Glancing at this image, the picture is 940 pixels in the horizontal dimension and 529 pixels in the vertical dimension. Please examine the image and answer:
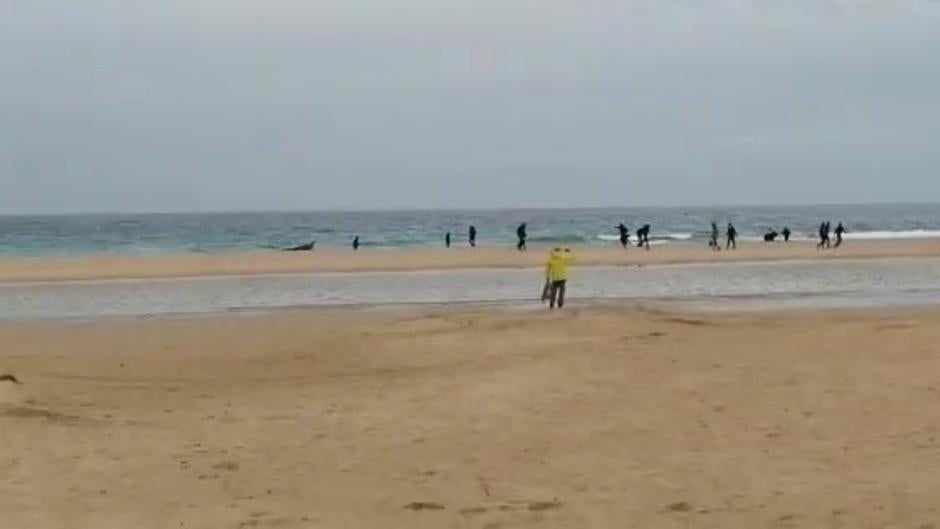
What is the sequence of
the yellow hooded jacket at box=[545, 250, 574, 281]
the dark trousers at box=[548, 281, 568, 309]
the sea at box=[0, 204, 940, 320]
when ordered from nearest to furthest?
the yellow hooded jacket at box=[545, 250, 574, 281] < the dark trousers at box=[548, 281, 568, 309] < the sea at box=[0, 204, 940, 320]

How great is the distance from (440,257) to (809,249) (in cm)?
1846

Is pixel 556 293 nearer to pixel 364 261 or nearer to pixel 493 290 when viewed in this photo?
pixel 493 290

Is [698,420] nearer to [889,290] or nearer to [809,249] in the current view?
[889,290]

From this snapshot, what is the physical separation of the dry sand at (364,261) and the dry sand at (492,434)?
26520 millimetres

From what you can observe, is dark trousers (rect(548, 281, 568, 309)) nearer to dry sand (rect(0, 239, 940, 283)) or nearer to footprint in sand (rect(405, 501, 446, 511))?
footprint in sand (rect(405, 501, 446, 511))

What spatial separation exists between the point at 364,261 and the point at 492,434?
39694mm

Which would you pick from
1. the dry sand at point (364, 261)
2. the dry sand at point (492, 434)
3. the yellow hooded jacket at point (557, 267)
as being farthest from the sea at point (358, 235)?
the dry sand at point (492, 434)

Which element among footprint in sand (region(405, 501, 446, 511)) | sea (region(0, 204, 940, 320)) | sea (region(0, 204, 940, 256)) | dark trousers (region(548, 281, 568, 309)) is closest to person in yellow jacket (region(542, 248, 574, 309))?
dark trousers (region(548, 281, 568, 309))

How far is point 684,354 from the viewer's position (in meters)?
14.4

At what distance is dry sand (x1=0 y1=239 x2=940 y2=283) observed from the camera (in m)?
43.2

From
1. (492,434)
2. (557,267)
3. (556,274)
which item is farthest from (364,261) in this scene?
(492,434)

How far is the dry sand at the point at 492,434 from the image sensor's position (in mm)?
7504

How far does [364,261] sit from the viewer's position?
49.3 metres

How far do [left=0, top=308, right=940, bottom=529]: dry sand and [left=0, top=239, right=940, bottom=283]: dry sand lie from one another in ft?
87.0
